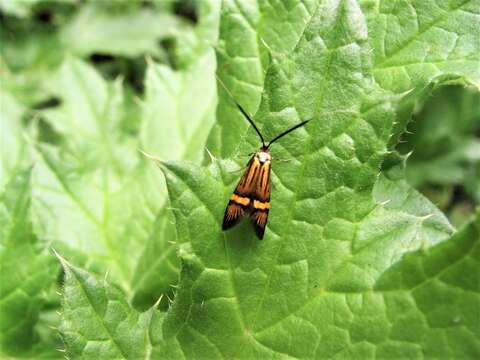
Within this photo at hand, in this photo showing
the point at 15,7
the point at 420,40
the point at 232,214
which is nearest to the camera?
the point at 232,214

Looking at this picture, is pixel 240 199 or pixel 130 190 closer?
pixel 240 199

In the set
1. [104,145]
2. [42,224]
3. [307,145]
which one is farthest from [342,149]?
[104,145]

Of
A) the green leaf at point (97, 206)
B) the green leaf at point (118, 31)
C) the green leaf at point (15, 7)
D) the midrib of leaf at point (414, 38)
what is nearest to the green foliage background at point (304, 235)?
the midrib of leaf at point (414, 38)

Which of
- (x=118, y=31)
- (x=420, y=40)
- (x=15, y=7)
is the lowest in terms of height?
(x=118, y=31)

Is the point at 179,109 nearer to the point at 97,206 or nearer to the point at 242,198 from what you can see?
the point at 97,206

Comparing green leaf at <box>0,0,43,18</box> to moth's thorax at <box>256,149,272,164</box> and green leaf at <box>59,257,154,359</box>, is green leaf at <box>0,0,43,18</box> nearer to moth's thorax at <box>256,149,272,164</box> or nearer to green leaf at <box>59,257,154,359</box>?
green leaf at <box>59,257,154,359</box>

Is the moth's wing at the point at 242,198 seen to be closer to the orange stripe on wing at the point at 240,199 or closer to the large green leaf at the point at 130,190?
the orange stripe on wing at the point at 240,199

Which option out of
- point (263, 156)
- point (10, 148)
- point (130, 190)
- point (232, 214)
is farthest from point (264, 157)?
point (10, 148)
